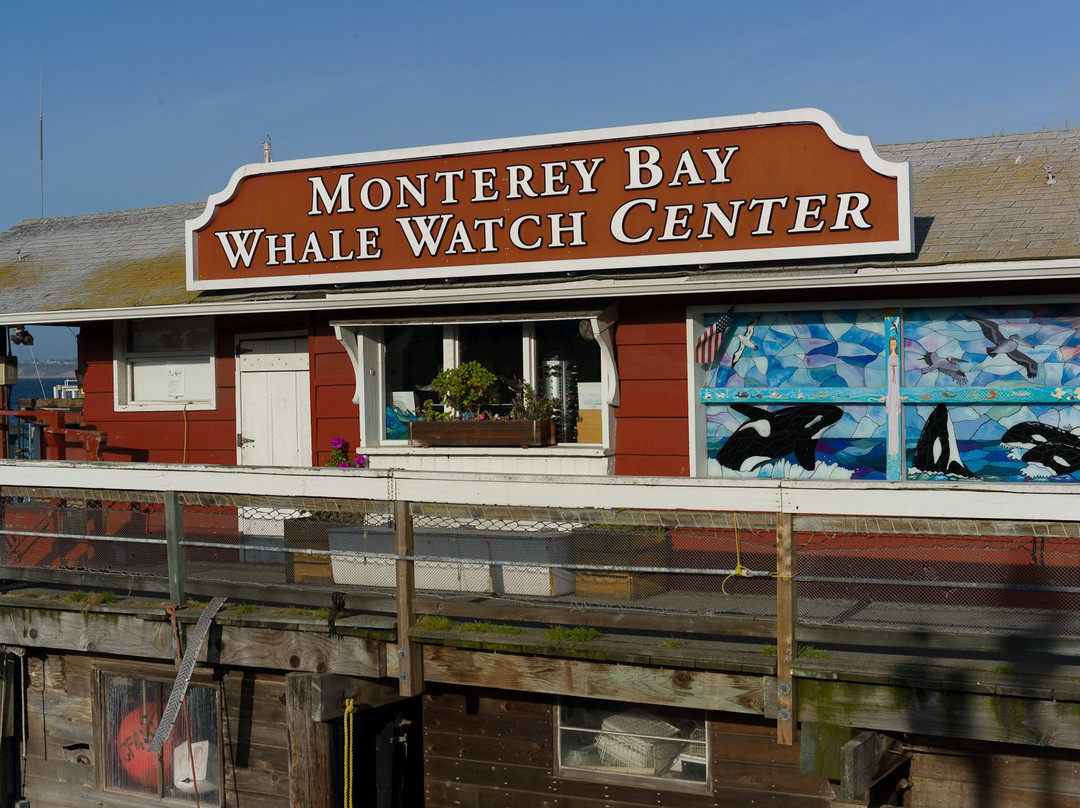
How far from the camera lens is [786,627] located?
5859mm

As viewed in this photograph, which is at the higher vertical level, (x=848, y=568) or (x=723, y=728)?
(x=848, y=568)

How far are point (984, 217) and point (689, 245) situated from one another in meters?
2.26

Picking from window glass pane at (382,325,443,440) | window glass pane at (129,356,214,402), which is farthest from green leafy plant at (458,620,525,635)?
window glass pane at (129,356,214,402)

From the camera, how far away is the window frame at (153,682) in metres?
8.12

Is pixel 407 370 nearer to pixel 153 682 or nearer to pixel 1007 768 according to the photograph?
pixel 153 682

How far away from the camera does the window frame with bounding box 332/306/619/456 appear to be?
32.6ft

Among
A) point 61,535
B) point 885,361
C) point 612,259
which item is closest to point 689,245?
point 612,259

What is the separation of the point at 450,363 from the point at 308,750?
4.35m

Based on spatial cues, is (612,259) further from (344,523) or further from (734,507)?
(734,507)

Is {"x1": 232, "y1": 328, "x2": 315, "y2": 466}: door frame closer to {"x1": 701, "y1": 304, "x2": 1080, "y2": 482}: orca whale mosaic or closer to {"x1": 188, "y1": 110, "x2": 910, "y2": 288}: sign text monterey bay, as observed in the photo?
{"x1": 188, "y1": 110, "x2": 910, "y2": 288}: sign text monterey bay

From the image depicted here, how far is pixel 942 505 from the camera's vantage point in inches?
222

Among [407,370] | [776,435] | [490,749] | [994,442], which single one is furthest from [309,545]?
[994,442]

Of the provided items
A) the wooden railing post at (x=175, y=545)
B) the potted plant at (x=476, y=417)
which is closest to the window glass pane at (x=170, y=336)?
the potted plant at (x=476, y=417)

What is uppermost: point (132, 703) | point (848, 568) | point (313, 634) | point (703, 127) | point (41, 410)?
point (703, 127)
